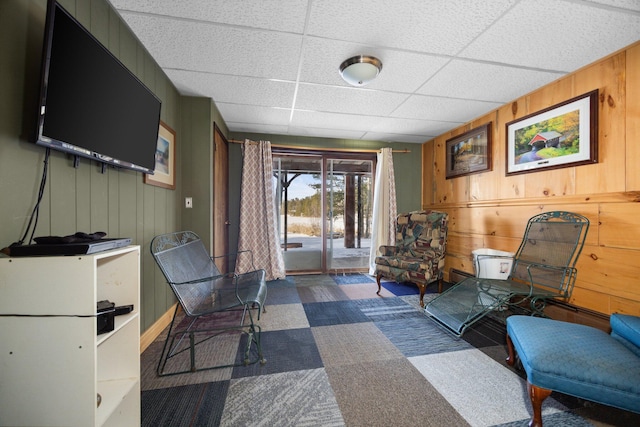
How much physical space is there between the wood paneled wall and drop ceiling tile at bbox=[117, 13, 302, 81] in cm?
248

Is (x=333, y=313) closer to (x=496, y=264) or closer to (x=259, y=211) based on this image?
(x=496, y=264)

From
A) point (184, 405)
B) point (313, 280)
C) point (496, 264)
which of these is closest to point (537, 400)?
point (496, 264)

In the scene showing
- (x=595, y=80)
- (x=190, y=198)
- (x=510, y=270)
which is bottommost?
(x=510, y=270)

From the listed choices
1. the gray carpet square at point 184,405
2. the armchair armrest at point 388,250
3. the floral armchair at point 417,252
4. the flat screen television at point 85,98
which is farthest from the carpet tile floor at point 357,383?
the flat screen television at point 85,98

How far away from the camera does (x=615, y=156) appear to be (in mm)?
1854

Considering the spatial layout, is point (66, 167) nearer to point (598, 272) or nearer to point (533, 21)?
point (533, 21)

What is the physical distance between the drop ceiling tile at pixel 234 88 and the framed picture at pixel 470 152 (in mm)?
2496

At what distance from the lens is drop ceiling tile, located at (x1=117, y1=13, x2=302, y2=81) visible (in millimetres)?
1602

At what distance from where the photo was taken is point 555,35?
5.40 feet

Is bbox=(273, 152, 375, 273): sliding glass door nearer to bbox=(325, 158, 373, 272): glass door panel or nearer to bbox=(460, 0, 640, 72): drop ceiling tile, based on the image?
bbox=(325, 158, 373, 272): glass door panel

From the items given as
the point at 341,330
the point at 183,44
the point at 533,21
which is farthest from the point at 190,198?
the point at 533,21

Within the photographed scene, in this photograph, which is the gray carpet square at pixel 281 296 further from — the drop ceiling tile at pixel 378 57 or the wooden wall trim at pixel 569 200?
the wooden wall trim at pixel 569 200

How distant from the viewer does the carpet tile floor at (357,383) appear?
4.11 feet

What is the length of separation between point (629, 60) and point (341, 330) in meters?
3.12
